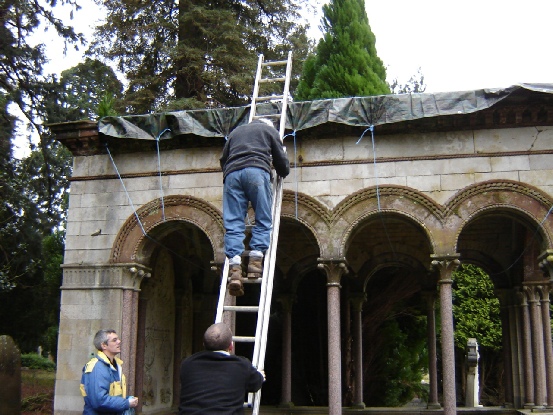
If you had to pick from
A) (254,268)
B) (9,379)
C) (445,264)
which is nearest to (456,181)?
(445,264)

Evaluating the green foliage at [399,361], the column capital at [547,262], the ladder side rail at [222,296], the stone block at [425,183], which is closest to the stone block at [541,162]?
the column capital at [547,262]

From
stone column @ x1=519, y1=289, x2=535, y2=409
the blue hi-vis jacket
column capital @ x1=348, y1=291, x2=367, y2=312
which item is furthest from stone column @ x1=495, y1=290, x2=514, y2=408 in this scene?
the blue hi-vis jacket

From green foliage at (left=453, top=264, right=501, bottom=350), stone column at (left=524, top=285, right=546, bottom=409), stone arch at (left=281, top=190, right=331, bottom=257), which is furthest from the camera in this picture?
green foliage at (left=453, top=264, right=501, bottom=350)

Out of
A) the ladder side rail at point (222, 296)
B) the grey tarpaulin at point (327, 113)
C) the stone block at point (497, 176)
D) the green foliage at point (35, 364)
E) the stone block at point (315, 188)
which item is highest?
the grey tarpaulin at point (327, 113)

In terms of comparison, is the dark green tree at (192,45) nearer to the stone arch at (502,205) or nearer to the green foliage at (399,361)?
the green foliage at (399,361)

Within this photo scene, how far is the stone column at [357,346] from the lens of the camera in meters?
12.5

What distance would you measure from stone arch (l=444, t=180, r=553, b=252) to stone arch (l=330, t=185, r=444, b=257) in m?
0.25

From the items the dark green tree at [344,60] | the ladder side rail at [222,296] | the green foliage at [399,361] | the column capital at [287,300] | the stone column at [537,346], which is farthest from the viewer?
the dark green tree at [344,60]

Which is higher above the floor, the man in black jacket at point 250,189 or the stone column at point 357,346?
the man in black jacket at point 250,189

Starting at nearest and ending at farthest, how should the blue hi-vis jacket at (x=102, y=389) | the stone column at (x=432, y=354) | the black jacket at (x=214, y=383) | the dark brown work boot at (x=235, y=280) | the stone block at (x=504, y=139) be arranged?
the black jacket at (x=214, y=383) → the blue hi-vis jacket at (x=102, y=389) → the dark brown work boot at (x=235, y=280) → the stone block at (x=504, y=139) → the stone column at (x=432, y=354)

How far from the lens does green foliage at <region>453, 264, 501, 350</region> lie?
2359 cm

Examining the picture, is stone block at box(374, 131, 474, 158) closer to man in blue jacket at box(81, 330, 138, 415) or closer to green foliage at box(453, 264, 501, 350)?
man in blue jacket at box(81, 330, 138, 415)

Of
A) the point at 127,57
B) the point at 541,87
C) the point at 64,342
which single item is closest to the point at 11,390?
the point at 64,342

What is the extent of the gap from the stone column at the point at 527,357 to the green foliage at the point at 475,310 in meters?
12.5
